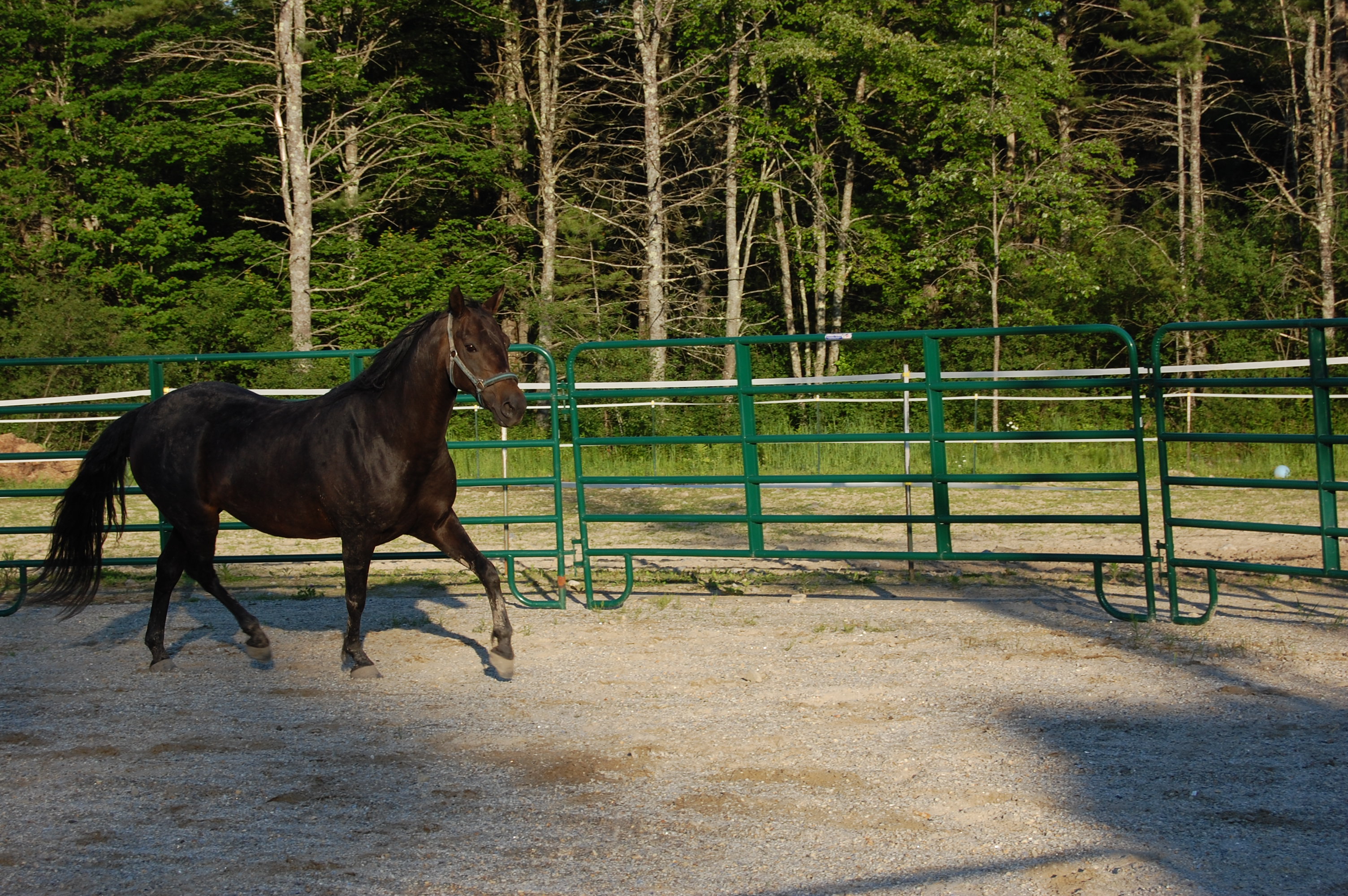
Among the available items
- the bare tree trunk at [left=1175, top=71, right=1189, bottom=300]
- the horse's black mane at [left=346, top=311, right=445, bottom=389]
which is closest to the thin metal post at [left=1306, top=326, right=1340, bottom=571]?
the horse's black mane at [left=346, top=311, right=445, bottom=389]

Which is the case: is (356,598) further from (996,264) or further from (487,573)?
(996,264)

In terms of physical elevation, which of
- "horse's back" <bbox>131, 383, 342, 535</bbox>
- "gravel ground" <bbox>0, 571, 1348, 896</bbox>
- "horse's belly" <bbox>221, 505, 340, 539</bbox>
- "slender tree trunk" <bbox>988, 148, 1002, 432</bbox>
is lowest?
"gravel ground" <bbox>0, 571, 1348, 896</bbox>

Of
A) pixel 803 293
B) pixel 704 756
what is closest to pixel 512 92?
pixel 803 293

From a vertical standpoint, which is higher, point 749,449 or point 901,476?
point 749,449

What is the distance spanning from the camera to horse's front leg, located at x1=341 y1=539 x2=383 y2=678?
594 centimetres

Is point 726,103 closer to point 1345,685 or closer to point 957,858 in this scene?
point 1345,685

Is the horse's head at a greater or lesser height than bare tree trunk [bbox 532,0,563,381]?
lesser

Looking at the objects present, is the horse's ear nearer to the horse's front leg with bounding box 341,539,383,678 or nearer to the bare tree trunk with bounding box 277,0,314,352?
the horse's front leg with bounding box 341,539,383,678

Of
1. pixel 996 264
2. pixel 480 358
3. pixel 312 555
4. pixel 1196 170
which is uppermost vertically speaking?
pixel 1196 170

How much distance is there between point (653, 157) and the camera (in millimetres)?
22750

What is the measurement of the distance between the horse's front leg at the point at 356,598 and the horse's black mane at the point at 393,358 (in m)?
0.87

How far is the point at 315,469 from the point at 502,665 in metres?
1.49

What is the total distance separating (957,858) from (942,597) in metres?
4.31

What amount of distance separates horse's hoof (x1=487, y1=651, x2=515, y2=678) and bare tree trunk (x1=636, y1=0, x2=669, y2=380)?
1588cm
